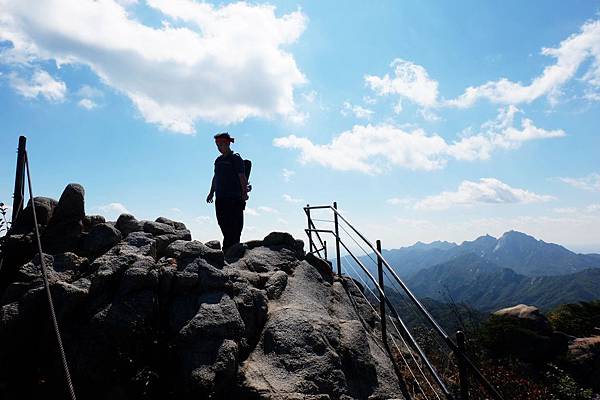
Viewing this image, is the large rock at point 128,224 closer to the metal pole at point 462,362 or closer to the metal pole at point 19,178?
the metal pole at point 19,178

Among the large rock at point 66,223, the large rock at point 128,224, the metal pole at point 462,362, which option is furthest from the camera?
the large rock at point 128,224

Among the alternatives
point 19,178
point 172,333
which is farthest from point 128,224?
point 172,333

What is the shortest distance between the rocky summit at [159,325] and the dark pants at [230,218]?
1.85 m

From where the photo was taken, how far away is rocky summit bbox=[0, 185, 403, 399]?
5.61 metres

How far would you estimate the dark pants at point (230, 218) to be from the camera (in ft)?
35.1

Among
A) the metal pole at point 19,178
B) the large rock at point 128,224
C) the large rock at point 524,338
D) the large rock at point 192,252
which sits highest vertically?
the metal pole at point 19,178

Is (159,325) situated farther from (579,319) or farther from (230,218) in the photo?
(579,319)

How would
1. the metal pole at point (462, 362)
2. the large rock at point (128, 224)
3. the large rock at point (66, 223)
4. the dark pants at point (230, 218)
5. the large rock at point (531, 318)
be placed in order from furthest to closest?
the large rock at point (531, 318) → the dark pants at point (230, 218) → the large rock at point (128, 224) → the large rock at point (66, 223) → the metal pole at point (462, 362)

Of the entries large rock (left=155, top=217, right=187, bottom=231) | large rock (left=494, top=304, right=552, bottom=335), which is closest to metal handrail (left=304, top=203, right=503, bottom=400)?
large rock (left=155, top=217, right=187, bottom=231)

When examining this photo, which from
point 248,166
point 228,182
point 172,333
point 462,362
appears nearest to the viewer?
point 462,362

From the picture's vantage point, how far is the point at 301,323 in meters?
7.30

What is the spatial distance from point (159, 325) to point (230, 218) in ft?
15.6

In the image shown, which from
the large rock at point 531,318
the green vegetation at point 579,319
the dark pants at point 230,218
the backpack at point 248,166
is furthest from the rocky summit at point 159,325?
the green vegetation at point 579,319

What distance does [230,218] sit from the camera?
1088 centimetres
